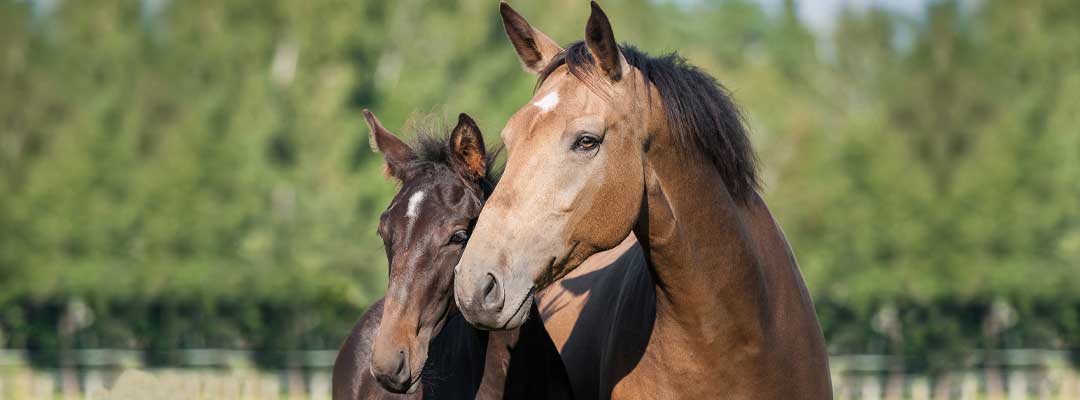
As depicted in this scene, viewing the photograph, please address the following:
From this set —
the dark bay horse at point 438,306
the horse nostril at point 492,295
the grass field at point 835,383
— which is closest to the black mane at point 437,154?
the dark bay horse at point 438,306

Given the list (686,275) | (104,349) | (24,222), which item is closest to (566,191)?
(686,275)

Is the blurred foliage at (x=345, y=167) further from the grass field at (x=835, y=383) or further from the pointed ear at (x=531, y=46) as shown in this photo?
the pointed ear at (x=531, y=46)

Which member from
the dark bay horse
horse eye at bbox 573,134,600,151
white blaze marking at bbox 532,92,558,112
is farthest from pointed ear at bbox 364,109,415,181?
horse eye at bbox 573,134,600,151

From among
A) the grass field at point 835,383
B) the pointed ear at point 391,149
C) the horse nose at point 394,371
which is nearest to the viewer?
the horse nose at point 394,371

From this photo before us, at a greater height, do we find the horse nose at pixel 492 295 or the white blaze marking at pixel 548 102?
the white blaze marking at pixel 548 102

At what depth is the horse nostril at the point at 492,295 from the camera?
3.16 m

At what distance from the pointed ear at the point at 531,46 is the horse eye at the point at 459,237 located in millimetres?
729

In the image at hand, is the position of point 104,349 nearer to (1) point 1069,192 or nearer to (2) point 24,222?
(2) point 24,222

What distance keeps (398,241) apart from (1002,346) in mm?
13507

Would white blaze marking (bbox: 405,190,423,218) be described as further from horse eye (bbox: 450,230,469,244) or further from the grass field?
the grass field

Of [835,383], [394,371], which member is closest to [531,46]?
[394,371]

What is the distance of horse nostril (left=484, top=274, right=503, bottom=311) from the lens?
316 cm

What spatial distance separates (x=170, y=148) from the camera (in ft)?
61.1

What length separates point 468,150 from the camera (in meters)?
4.60
